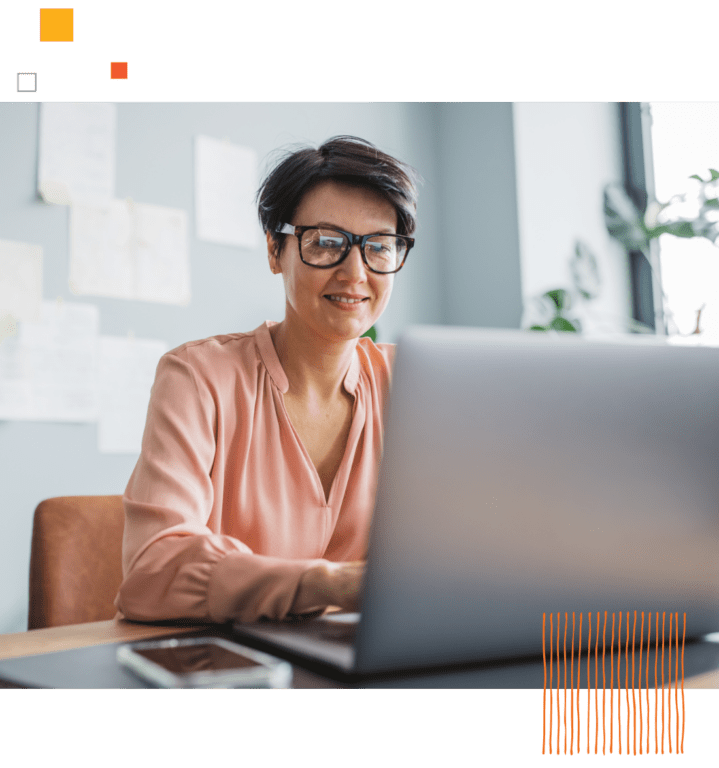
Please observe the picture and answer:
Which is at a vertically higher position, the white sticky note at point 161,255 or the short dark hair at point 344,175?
the white sticky note at point 161,255

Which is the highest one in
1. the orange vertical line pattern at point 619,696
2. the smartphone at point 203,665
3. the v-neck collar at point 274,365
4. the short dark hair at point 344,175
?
the short dark hair at point 344,175

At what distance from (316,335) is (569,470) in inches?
29.8

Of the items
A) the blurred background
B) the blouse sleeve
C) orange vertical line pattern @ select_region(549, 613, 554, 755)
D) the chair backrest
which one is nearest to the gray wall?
the blurred background

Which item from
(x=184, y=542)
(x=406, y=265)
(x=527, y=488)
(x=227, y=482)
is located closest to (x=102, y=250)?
(x=227, y=482)

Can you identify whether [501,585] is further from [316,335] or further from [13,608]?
[13,608]

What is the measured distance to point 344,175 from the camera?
1.17 m

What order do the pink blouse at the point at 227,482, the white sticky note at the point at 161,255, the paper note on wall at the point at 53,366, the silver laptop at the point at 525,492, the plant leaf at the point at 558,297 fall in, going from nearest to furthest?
the silver laptop at the point at 525,492 → the pink blouse at the point at 227,482 → the paper note on wall at the point at 53,366 → the white sticky note at the point at 161,255 → the plant leaf at the point at 558,297

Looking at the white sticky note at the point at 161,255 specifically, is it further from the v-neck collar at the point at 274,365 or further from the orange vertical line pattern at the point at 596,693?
the orange vertical line pattern at the point at 596,693

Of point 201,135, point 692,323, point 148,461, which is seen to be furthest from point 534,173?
point 148,461

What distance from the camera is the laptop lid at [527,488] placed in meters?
0.47

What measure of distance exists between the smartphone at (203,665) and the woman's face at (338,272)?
656 mm

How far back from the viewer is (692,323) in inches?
99.5

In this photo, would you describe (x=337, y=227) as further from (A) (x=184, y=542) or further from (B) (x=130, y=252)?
(B) (x=130, y=252)

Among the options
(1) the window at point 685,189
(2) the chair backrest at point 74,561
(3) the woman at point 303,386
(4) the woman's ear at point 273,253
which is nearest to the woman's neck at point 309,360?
(3) the woman at point 303,386
